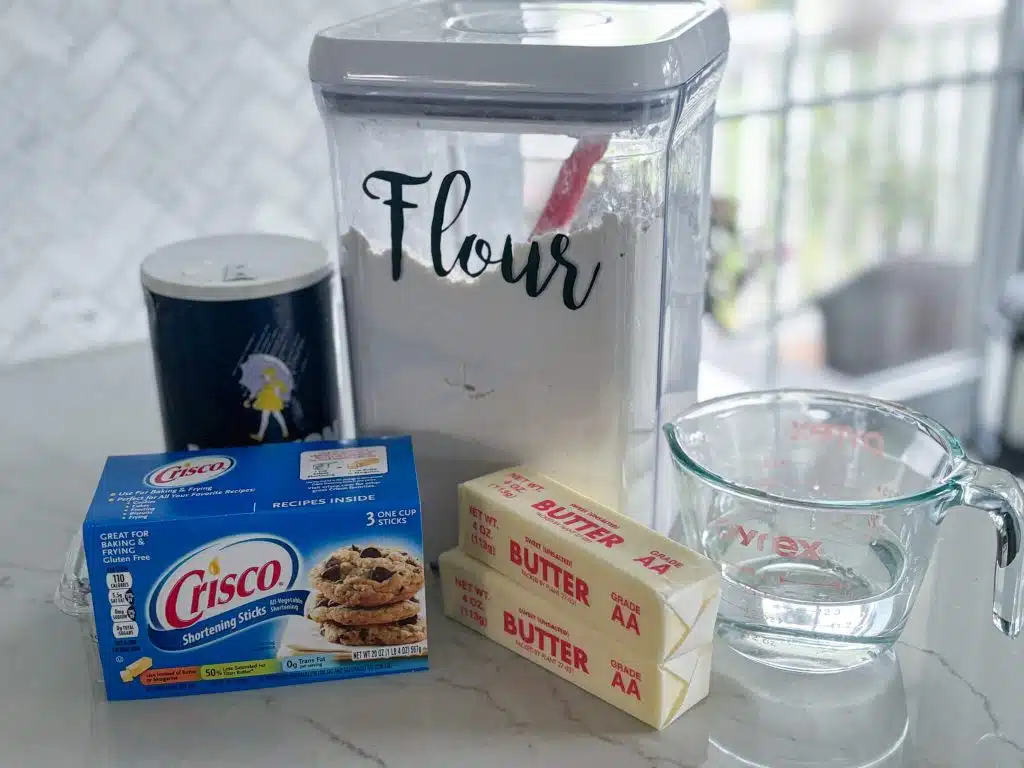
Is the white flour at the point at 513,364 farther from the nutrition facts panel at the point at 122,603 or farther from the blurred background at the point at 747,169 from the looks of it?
the blurred background at the point at 747,169

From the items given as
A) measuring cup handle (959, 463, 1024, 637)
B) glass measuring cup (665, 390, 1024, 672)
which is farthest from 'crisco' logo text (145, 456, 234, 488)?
measuring cup handle (959, 463, 1024, 637)

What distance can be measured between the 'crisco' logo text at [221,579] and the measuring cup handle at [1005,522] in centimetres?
33

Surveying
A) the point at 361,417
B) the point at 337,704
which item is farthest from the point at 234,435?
the point at 337,704

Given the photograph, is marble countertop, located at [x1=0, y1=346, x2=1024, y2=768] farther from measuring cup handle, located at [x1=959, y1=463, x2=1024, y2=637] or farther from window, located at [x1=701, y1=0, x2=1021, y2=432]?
window, located at [x1=701, y1=0, x2=1021, y2=432]

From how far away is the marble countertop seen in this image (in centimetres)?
53

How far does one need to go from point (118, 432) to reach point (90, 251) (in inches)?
8.8

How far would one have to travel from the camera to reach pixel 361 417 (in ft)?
2.20

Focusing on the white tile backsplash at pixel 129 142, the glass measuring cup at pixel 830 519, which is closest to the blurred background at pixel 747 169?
the white tile backsplash at pixel 129 142

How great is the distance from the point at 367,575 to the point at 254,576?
55mm

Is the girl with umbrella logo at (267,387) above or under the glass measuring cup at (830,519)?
above

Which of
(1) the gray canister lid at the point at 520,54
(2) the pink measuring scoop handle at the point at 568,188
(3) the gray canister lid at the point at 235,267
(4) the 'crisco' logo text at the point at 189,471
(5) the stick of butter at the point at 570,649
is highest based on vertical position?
(1) the gray canister lid at the point at 520,54

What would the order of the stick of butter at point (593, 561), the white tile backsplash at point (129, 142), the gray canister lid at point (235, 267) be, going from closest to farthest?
1. the stick of butter at point (593, 561)
2. the gray canister lid at point (235, 267)
3. the white tile backsplash at point (129, 142)

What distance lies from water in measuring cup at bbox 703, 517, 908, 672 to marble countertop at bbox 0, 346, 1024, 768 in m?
0.02

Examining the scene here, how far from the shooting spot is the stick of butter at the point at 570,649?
1.76 ft
